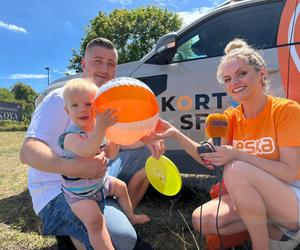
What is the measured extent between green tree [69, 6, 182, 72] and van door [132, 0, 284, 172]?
67.9 ft

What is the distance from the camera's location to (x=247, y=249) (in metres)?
2.28

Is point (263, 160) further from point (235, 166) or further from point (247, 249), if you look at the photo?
point (247, 249)

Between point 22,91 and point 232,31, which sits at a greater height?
point 22,91

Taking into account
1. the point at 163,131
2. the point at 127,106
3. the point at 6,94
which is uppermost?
the point at 6,94

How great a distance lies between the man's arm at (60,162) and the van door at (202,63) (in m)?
1.50

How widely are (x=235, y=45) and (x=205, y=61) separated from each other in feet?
3.53

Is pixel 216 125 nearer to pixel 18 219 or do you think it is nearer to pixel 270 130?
pixel 270 130

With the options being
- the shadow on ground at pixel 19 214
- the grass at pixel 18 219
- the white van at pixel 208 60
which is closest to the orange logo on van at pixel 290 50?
the white van at pixel 208 60

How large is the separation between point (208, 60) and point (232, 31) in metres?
0.39

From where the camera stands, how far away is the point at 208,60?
3.41m

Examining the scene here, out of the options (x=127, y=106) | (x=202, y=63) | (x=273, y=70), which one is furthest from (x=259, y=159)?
(x=202, y=63)

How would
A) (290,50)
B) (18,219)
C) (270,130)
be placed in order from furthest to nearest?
(18,219), (290,50), (270,130)

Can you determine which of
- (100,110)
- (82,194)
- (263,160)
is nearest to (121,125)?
(100,110)

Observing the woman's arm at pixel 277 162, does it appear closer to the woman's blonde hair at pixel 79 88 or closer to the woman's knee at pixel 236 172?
the woman's knee at pixel 236 172
